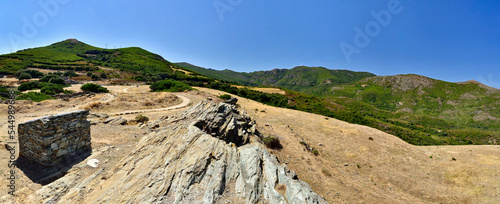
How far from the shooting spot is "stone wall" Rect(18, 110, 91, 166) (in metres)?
9.27

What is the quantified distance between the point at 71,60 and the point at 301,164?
131439mm

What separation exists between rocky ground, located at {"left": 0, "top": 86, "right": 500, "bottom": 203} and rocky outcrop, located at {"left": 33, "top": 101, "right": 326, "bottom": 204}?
0.06 meters

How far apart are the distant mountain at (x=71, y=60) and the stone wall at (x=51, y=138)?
265 ft

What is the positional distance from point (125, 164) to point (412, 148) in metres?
36.2

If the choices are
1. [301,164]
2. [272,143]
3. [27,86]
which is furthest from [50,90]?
[301,164]

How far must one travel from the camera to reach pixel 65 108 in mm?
24500

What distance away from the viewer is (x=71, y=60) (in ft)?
306

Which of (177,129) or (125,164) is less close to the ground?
(177,129)

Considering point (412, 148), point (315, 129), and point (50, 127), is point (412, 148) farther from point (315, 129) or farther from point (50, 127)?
point (50, 127)

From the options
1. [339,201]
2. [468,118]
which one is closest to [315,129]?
[339,201]

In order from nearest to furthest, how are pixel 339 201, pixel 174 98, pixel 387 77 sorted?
pixel 339 201 → pixel 174 98 → pixel 387 77

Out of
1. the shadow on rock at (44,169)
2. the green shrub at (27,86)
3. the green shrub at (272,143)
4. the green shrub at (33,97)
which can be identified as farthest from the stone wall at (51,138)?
the green shrub at (27,86)

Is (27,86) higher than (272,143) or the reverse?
the reverse

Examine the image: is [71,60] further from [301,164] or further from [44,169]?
[301,164]
